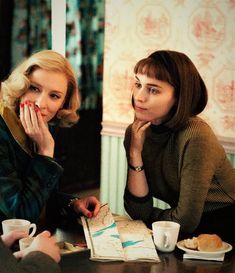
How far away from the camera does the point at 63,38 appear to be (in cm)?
387

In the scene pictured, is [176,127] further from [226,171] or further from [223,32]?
[223,32]

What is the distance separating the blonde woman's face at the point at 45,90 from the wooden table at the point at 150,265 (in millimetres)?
568

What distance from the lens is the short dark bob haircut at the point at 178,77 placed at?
5.85ft

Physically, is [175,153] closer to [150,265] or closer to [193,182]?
[193,182]

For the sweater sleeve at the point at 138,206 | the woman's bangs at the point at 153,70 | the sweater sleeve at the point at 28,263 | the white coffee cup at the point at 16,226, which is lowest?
the sweater sleeve at the point at 138,206

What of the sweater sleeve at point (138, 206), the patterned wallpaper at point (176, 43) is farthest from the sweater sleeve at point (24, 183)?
the patterned wallpaper at point (176, 43)

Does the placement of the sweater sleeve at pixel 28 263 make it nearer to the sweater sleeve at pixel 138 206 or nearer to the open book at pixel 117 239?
the open book at pixel 117 239

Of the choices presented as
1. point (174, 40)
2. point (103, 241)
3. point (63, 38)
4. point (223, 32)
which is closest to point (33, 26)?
point (63, 38)

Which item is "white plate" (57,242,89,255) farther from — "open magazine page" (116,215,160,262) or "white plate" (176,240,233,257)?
"white plate" (176,240,233,257)

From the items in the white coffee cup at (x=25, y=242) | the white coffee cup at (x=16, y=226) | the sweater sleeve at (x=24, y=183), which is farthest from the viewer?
the sweater sleeve at (x=24, y=183)

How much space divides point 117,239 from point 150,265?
0.57ft

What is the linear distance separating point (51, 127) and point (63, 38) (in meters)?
2.02

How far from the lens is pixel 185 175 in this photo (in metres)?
1.71

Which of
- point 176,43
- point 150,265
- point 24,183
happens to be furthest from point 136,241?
point 176,43
